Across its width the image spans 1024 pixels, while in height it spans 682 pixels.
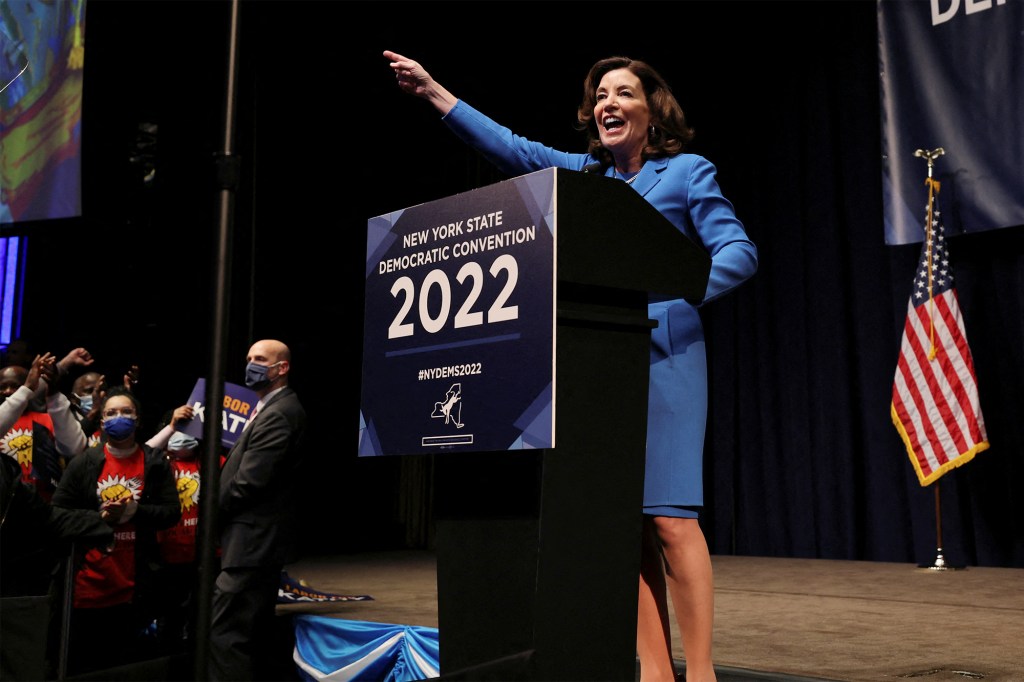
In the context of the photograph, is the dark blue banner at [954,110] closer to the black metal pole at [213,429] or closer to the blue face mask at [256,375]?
the blue face mask at [256,375]

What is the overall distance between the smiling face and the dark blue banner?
447cm

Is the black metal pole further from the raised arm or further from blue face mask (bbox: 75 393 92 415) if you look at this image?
blue face mask (bbox: 75 393 92 415)

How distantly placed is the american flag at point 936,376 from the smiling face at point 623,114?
14.4 feet

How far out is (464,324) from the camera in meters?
1.36

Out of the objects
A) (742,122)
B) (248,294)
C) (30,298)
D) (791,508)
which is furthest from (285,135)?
(791,508)

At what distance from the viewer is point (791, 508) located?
6961 millimetres

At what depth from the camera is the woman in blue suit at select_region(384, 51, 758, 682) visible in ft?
5.04

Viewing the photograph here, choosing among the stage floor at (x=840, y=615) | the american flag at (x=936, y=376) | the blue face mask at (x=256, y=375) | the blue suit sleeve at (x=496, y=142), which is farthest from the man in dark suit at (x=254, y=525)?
the american flag at (x=936, y=376)

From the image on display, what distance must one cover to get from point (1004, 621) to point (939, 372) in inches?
104

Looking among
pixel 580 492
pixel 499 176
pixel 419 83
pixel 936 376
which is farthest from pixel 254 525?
pixel 499 176

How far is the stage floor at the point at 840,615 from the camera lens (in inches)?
101

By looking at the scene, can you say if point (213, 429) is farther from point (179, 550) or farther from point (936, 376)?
point (936, 376)

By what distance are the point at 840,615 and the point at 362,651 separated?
5.86 feet

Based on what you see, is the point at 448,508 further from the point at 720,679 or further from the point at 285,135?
the point at 285,135
